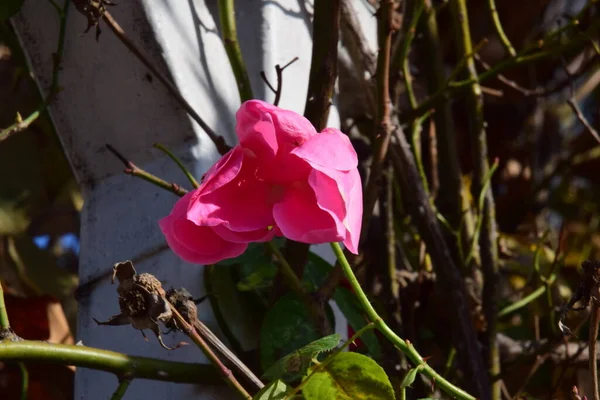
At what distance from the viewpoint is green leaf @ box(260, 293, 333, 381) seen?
2.27 ft

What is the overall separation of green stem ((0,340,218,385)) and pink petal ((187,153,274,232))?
16cm

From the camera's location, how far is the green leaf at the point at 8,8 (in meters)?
0.78

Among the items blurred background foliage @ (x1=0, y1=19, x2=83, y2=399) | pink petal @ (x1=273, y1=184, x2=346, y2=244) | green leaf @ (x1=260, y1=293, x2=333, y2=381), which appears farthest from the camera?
blurred background foliage @ (x1=0, y1=19, x2=83, y2=399)

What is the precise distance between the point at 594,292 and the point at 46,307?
2.11 feet

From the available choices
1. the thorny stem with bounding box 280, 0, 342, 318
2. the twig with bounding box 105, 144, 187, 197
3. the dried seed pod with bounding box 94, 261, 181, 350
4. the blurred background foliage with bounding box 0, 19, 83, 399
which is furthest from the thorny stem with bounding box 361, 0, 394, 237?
the blurred background foliage with bounding box 0, 19, 83, 399

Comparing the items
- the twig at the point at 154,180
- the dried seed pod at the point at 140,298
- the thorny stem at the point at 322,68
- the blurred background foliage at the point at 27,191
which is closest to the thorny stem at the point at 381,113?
the thorny stem at the point at 322,68

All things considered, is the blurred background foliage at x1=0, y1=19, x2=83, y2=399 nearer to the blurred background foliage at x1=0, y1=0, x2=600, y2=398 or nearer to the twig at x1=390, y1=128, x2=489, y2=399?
the blurred background foliage at x1=0, y1=0, x2=600, y2=398

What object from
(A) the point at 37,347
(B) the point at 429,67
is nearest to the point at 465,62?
(B) the point at 429,67

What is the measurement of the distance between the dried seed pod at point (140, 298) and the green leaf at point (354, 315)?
266 millimetres

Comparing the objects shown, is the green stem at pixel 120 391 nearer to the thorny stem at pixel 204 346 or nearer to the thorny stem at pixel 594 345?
the thorny stem at pixel 204 346

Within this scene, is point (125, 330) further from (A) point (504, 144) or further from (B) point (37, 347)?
A: (A) point (504, 144)

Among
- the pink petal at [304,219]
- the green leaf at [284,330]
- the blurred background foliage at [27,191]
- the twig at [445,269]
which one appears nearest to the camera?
the pink petal at [304,219]

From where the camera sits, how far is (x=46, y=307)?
3.00ft

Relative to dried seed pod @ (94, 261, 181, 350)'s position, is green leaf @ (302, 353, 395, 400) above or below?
below
